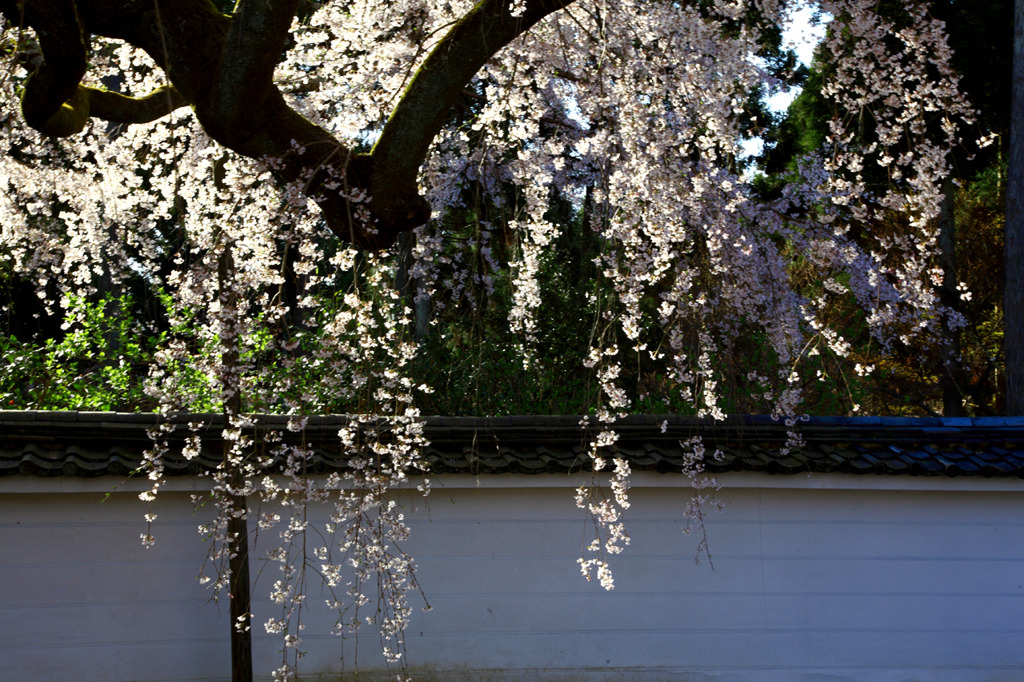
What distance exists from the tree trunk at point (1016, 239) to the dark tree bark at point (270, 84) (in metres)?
6.05

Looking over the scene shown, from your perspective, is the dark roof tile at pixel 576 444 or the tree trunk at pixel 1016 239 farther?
the tree trunk at pixel 1016 239

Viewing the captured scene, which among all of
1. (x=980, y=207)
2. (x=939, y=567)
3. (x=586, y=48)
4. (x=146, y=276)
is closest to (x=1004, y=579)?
(x=939, y=567)

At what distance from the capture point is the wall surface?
200 inches

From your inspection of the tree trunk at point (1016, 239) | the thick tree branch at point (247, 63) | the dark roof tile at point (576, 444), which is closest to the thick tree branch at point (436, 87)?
the thick tree branch at point (247, 63)

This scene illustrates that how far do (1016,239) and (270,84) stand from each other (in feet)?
23.1

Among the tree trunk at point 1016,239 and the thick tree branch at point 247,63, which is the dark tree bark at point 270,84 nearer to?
the thick tree branch at point 247,63

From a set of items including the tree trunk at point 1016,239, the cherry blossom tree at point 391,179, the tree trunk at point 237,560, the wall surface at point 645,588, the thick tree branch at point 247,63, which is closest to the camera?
the thick tree branch at point 247,63

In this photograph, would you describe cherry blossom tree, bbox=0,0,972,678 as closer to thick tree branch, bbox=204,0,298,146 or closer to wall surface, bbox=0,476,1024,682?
thick tree branch, bbox=204,0,298,146

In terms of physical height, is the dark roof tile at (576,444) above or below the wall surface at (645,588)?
above

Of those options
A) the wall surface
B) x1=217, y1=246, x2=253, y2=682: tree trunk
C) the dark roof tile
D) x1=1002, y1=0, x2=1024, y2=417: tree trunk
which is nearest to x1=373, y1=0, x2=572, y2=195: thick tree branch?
x1=217, y1=246, x2=253, y2=682: tree trunk

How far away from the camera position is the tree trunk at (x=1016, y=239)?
7.77m

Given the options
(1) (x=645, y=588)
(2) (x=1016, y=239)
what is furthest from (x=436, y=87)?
(2) (x=1016, y=239)

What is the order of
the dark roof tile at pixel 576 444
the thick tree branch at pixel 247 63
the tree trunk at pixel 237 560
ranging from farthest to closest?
the dark roof tile at pixel 576 444, the tree trunk at pixel 237 560, the thick tree branch at pixel 247 63

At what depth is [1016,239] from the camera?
7.84 m
